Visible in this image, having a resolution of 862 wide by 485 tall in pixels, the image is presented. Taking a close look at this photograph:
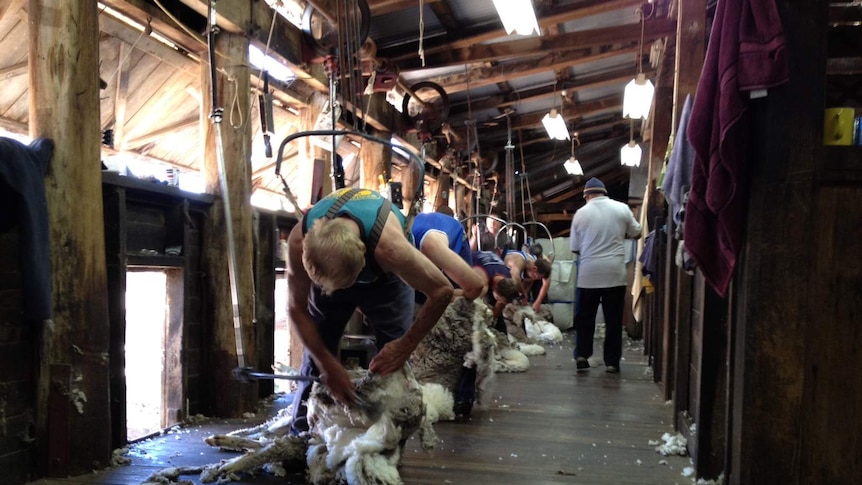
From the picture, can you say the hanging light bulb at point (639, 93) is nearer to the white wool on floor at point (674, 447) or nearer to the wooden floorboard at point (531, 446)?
the wooden floorboard at point (531, 446)

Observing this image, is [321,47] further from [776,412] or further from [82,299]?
[776,412]

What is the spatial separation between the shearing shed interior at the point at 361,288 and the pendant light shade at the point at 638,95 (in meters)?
1.25

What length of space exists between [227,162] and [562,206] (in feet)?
39.5

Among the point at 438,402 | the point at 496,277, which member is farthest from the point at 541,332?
the point at 438,402

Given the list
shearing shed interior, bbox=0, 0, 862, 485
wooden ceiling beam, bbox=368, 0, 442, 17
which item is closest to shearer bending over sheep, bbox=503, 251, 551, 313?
shearing shed interior, bbox=0, 0, 862, 485

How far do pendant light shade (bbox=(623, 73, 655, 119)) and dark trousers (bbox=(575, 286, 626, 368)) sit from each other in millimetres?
2433

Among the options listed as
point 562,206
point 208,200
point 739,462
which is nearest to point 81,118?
point 208,200

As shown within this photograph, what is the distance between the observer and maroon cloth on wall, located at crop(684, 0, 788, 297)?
1.86 metres

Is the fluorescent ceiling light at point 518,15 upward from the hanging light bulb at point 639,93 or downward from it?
downward

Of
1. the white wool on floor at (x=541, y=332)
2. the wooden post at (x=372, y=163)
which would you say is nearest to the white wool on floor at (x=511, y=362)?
the white wool on floor at (x=541, y=332)

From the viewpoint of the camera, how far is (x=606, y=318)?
4.90m

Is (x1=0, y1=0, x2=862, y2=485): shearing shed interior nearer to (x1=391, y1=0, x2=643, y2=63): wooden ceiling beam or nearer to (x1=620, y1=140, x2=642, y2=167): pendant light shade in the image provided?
(x1=391, y1=0, x2=643, y2=63): wooden ceiling beam

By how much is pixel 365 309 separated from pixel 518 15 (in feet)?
7.25

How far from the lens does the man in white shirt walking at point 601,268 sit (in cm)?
486
